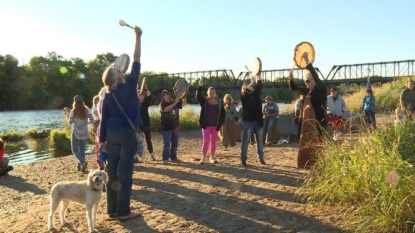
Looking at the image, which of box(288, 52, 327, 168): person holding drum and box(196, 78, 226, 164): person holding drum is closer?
box(288, 52, 327, 168): person holding drum

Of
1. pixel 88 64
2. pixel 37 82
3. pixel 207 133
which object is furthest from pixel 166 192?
pixel 88 64

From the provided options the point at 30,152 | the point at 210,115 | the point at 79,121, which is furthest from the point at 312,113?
the point at 30,152

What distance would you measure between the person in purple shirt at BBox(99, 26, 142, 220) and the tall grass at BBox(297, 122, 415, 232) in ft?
7.91

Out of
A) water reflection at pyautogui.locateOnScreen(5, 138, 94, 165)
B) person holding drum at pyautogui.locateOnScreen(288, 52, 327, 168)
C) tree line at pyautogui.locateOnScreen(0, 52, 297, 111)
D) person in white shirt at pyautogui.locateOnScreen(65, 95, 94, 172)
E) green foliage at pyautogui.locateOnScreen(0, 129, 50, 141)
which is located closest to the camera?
person holding drum at pyautogui.locateOnScreen(288, 52, 327, 168)

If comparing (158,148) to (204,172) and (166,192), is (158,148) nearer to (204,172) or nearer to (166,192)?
(204,172)

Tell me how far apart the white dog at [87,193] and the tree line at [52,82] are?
6056cm

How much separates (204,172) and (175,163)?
5.34 feet

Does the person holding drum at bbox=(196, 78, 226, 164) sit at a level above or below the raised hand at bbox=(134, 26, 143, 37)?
below

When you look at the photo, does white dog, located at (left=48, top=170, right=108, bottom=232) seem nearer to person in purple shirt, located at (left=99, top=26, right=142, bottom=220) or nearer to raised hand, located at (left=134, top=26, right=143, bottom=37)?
person in purple shirt, located at (left=99, top=26, right=142, bottom=220)

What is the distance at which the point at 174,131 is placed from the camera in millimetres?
9719

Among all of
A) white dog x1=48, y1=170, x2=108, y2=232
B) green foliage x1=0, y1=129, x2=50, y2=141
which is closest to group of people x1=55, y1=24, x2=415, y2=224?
white dog x1=48, y1=170, x2=108, y2=232

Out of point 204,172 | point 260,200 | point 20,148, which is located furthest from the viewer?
point 20,148

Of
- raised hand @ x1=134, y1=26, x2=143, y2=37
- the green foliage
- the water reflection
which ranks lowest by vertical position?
the water reflection

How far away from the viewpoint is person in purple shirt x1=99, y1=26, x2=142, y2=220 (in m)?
5.06
